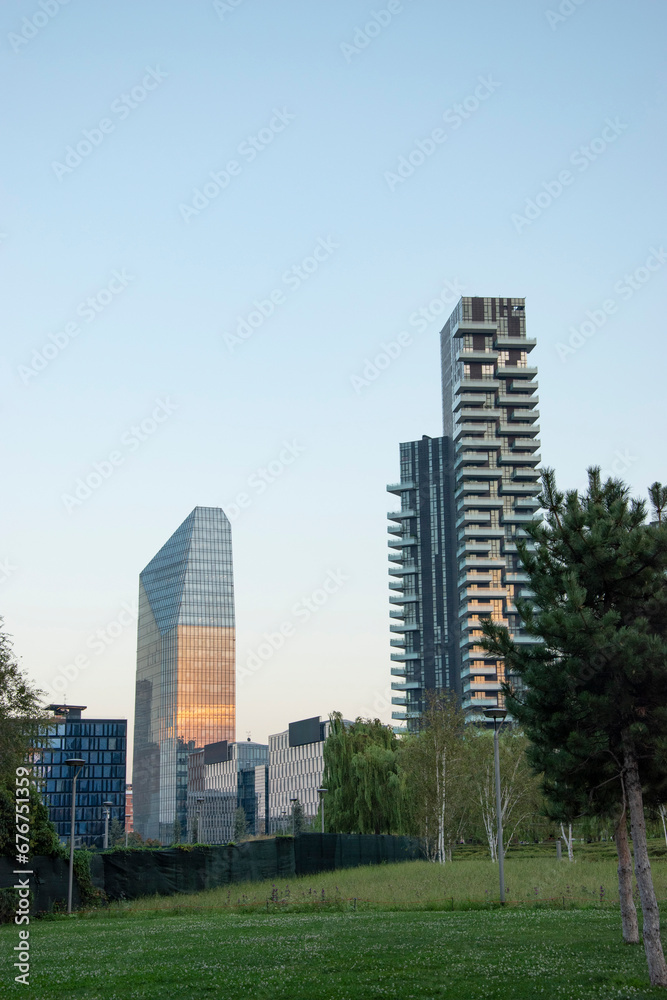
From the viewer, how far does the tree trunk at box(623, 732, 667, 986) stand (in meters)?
15.8

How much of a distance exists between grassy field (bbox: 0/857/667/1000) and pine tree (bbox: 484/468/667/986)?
2991mm

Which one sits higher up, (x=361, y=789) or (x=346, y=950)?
(x=361, y=789)

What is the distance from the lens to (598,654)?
1725cm

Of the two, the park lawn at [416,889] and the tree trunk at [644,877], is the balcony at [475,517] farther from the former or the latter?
the tree trunk at [644,877]

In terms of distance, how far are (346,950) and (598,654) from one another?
9.40 m

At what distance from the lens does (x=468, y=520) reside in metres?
198

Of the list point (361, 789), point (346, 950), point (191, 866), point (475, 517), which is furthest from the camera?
point (475, 517)

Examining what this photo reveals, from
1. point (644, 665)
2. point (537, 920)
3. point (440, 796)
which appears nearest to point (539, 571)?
point (644, 665)

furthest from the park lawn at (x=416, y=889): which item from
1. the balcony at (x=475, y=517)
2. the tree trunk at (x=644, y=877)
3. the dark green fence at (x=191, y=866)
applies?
the balcony at (x=475, y=517)

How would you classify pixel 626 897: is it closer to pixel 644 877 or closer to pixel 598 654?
pixel 644 877

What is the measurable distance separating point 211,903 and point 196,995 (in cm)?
2670

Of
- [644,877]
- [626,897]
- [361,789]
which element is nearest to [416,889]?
[626,897]

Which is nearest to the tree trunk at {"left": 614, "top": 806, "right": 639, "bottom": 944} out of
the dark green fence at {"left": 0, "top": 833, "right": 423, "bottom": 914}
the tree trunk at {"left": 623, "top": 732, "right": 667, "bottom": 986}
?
the tree trunk at {"left": 623, "top": 732, "right": 667, "bottom": 986}

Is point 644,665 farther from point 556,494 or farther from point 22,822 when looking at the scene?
point 22,822
